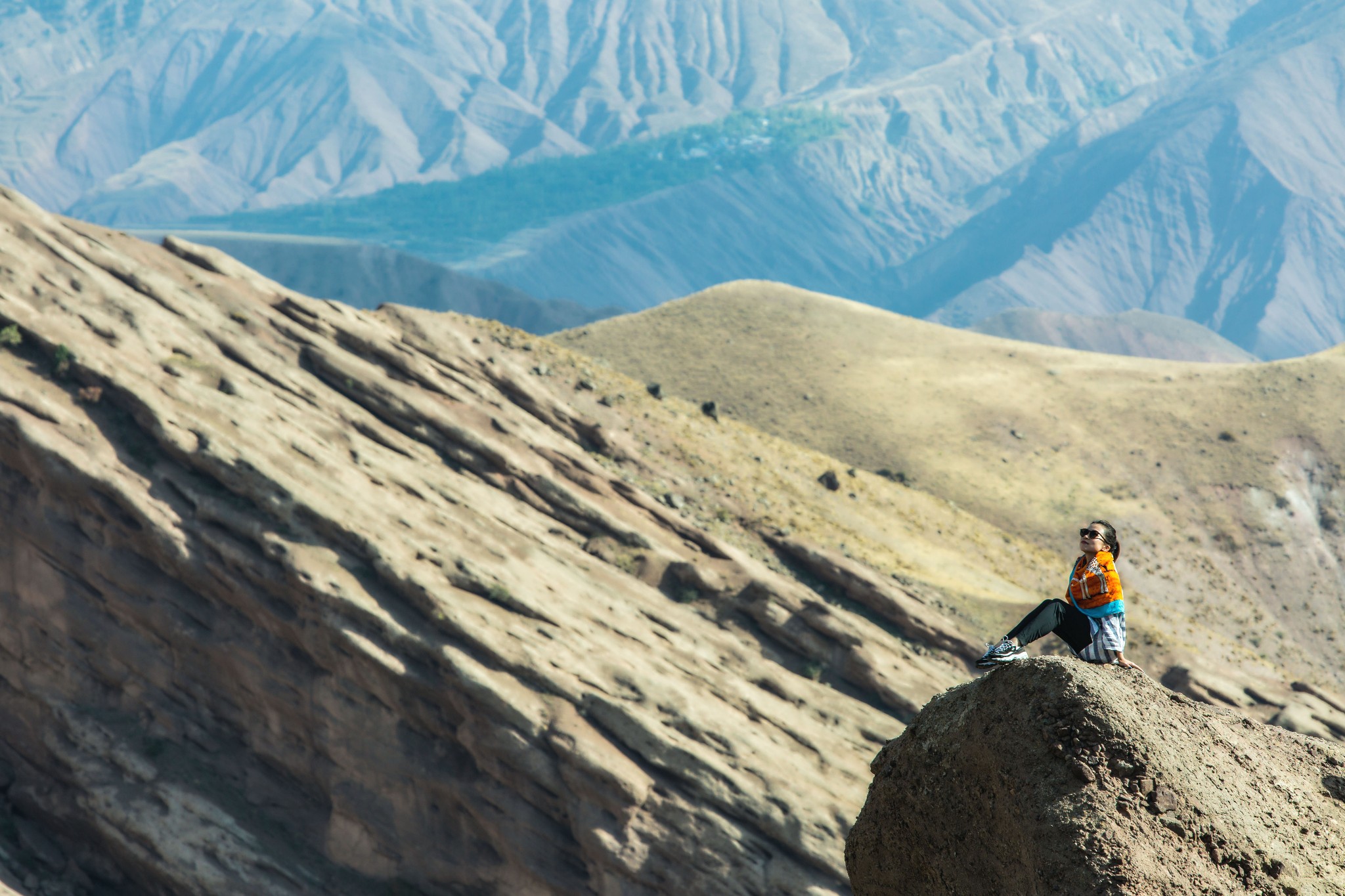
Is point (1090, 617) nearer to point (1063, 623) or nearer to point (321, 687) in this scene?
point (1063, 623)

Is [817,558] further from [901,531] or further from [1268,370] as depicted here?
[1268,370]

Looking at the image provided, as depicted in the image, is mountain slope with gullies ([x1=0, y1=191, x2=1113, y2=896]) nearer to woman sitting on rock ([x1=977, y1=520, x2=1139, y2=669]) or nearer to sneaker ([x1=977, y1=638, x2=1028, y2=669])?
woman sitting on rock ([x1=977, y1=520, x2=1139, y2=669])

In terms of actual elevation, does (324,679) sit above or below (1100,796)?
below

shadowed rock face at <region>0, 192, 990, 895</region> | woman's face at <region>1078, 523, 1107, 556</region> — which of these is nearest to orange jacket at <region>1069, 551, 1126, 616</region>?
woman's face at <region>1078, 523, 1107, 556</region>

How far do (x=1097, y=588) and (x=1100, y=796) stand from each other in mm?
3256

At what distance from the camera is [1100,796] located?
321 inches

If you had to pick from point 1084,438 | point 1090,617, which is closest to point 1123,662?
point 1090,617

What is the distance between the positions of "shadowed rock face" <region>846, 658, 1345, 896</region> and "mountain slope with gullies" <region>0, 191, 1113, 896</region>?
2360 centimetres

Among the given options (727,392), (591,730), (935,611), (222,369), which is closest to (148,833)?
(591,730)

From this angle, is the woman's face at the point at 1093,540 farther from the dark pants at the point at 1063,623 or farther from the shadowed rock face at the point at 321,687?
the shadowed rock face at the point at 321,687

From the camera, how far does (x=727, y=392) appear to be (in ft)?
350

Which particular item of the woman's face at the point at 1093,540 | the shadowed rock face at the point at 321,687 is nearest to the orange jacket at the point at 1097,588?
the woman's face at the point at 1093,540

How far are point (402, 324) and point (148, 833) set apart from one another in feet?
110

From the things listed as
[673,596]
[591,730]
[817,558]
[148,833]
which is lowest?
[148,833]
